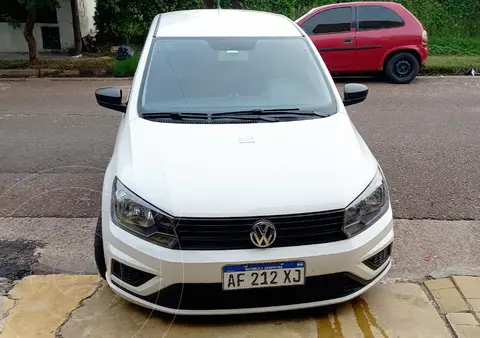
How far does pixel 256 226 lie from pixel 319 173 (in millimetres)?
534

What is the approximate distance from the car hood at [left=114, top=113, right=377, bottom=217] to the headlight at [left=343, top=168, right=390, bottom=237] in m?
0.05

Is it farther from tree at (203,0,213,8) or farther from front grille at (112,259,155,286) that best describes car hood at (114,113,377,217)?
tree at (203,0,213,8)

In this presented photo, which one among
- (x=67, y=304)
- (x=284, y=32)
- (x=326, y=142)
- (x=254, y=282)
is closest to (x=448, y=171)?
(x=284, y=32)

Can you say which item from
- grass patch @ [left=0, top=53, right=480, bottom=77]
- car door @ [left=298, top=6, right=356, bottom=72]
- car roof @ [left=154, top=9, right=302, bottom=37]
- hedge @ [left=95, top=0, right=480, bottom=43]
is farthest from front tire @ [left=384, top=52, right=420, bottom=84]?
car roof @ [left=154, top=9, right=302, bottom=37]

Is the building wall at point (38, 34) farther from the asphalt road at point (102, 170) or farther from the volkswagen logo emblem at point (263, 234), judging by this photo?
the volkswagen logo emblem at point (263, 234)

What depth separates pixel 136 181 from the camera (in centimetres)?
312

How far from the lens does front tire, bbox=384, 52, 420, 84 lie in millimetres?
11281

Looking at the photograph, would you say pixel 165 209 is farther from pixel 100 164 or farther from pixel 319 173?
pixel 100 164

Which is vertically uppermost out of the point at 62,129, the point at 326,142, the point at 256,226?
the point at 326,142

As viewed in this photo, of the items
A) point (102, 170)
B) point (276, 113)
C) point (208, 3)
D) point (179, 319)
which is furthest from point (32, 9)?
point (179, 319)

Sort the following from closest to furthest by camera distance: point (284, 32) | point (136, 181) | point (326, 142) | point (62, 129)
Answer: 1. point (136, 181)
2. point (326, 142)
3. point (284, 32)
4. point (62, 129)

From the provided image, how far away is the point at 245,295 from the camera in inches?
117

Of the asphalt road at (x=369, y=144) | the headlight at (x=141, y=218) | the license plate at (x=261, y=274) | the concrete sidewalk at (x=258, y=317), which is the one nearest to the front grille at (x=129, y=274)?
the headlight at (x=141, y=218)

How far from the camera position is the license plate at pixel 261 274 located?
290 centimetres
